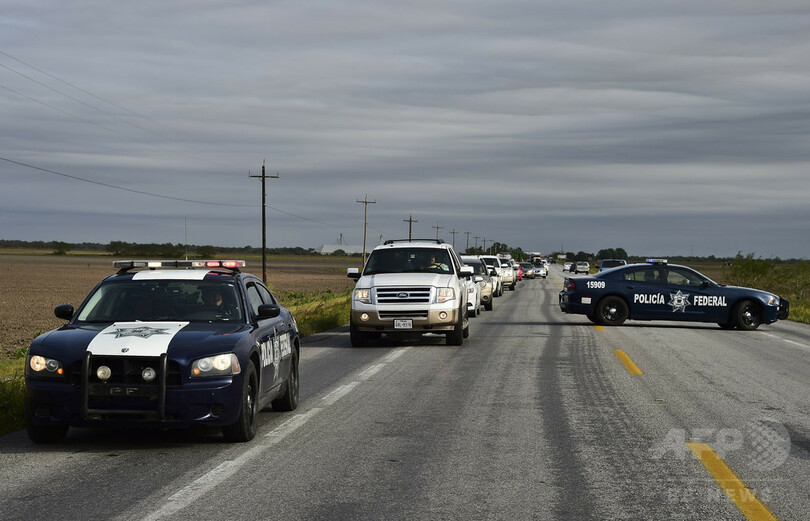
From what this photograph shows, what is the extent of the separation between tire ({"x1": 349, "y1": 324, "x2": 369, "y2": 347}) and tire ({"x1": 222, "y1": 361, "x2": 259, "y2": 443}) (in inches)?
366

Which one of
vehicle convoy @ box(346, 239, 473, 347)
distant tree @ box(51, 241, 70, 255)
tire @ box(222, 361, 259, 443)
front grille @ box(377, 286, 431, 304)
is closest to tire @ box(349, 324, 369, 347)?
vehicle convoy @ box(346, 239, 473, 347)

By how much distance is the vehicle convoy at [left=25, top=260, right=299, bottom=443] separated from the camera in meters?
7.53

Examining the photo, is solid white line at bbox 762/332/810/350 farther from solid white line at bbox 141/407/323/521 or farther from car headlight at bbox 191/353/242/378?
car headlight at bbox 191/353/242/378

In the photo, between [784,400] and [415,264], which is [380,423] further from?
[415,264]

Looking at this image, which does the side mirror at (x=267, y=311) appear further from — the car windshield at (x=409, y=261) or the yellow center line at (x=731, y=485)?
the car windshield at (x=409, y=261)

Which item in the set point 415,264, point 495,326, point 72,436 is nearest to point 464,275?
point 415,264

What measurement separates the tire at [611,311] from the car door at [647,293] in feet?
0.82

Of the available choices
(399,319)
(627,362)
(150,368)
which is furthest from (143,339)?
(399,319)

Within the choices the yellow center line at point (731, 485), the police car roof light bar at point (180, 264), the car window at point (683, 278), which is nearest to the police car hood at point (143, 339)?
the police car roof light bar at point (180, 264)

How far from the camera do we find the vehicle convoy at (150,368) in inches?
297

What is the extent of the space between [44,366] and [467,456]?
11.5 ft

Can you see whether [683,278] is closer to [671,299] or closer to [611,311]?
[671,299]

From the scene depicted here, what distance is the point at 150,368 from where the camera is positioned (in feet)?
24.9

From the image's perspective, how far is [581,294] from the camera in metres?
23.7
